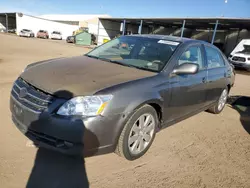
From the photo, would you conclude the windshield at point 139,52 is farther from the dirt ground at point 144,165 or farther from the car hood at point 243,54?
the car hood at point 243,54

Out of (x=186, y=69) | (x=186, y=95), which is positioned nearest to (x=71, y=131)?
(x=186, y=69)

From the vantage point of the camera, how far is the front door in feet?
10.8

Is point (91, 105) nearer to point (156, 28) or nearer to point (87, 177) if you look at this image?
point (87, 177)

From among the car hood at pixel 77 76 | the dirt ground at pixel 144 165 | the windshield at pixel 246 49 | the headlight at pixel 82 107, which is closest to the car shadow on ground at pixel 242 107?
the dirt ground at pixel 144 165

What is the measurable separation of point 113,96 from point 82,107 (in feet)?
1.18

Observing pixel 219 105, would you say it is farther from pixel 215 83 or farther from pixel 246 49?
pixel 246 49

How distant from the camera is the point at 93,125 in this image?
7.72 ft

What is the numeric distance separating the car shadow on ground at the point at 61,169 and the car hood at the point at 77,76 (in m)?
0.16

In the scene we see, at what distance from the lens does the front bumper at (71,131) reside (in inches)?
91.6

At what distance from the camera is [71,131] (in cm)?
232

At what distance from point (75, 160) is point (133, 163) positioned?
745mm

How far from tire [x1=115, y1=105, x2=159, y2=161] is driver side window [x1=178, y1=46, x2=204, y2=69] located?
3.41ft

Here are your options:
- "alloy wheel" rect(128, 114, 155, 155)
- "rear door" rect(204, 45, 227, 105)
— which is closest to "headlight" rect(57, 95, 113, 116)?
"alloy wheel" rect(128, 114, 155, 155)

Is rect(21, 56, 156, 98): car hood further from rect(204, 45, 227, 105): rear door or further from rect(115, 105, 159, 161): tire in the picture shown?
rect(204, 45, 227, 105): rear door
